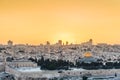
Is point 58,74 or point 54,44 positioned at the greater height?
point 54,44

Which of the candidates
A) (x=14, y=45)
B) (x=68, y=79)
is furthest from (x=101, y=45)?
(x=68, y=79)

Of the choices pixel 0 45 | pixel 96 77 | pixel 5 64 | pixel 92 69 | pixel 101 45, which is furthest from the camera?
pixel 101 45

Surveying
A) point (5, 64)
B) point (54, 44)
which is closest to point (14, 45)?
point (54, 44)

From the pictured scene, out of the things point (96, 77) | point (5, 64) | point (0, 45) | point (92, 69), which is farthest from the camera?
point (0, 45)

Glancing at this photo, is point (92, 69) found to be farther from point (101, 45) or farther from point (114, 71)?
point (101, 45)

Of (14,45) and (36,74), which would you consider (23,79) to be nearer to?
(36,74)

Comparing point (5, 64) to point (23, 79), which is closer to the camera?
point (23, 79)

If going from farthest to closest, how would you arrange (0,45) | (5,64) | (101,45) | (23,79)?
(101,45) → (0,45) → (5,64) → (23,79)

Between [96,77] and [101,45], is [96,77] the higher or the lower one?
the lower one

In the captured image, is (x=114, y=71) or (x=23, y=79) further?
(x=114, y=71)
